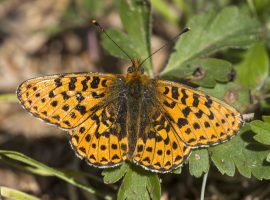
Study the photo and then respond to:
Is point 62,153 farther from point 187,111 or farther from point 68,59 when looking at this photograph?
point 187,111

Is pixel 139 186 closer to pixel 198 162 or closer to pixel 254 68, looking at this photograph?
pixel 198 162

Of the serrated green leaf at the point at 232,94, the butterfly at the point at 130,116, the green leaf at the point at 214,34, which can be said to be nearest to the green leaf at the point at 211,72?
the serrated green leaf at the point at 232,94

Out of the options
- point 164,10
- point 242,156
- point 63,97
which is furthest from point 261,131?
point 164,10

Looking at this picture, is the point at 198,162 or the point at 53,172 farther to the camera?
the point at 53,172

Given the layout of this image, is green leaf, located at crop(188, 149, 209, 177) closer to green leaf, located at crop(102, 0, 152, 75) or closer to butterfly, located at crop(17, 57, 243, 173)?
butterfly, located at crop(17, 57, 243, 173)

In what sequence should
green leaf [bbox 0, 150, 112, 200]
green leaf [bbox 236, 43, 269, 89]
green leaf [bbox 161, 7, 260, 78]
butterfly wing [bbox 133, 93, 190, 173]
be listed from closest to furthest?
butterfly wing [bbox 133, 93, 190, 173]
green leaf [bbox 0, 150, 112, 200]
green leaf [bbox 161, 7, 260, 78]
green leaf [bbox 236, 43, 269, 89]

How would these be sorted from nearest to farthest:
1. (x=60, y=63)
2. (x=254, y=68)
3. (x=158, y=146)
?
(x=158, y=146) < (x=254, y=68) < (x=60, y=63)

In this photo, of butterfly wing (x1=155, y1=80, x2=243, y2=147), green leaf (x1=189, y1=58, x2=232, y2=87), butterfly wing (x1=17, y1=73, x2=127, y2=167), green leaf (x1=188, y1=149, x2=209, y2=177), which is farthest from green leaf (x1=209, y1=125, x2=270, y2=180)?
butterfly wing (x1=17, y1=73, x2=127, y2=167)
